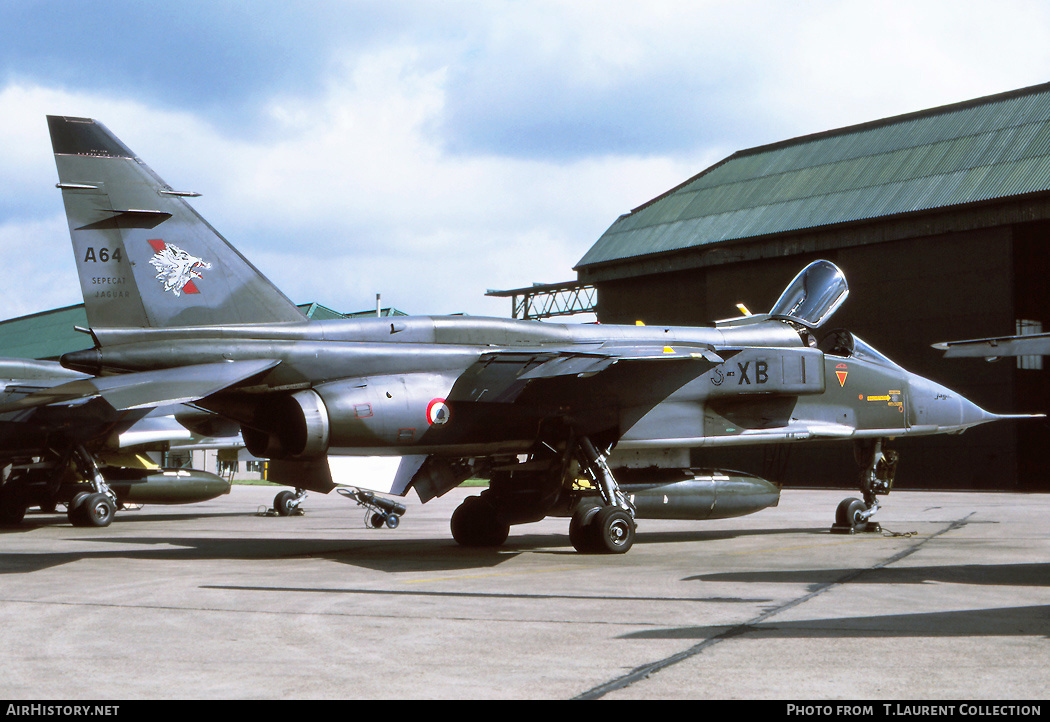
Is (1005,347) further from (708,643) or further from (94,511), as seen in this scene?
(94,511)

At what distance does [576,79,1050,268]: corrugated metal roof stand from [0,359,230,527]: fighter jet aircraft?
24753 mm

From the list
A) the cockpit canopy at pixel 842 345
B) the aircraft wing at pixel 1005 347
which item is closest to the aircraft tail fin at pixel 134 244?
the aircraft wing at pixel 1005 347

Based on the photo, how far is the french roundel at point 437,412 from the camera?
11.5m

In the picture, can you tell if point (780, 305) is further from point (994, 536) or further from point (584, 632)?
point (584, 632)

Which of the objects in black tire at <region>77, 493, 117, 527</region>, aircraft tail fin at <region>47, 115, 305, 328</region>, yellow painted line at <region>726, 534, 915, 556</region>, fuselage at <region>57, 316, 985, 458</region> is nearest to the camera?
aircraft tail fin at <region>47, 115, 305, 328</region>

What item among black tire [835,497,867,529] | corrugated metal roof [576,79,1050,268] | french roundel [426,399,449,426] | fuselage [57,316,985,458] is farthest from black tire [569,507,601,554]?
corrugated metal roof [576,79,1050,268]

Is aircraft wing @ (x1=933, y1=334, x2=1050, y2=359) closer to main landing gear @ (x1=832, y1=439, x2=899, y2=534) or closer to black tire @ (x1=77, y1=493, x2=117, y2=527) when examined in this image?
main landing gear @ (x1=832, y1=439, x2=899, y2=534)

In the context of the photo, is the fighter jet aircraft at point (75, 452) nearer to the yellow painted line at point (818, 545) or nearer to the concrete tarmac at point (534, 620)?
the concrete tarmac at point (534, 620)

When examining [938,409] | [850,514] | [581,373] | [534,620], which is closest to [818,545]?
[850,514]

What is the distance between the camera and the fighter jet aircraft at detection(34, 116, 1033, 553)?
10680 mm

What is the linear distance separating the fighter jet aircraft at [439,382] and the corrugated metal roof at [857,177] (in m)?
21.1

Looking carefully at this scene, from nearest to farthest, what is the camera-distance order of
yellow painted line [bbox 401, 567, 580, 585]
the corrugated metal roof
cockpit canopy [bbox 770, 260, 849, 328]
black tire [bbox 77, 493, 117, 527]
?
yellow painted line [bbox 401, 567, 580, 585] < cockpit canopy [bbox 770, 260, 849, 328] < black tire [bbox 77, 493, 117, 527] < the corrugated metal roof

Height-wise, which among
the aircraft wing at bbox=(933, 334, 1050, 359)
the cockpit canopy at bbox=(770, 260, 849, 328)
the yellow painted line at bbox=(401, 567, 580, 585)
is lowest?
the yellow painted line at bbox=(401, 567, 580, 585)
